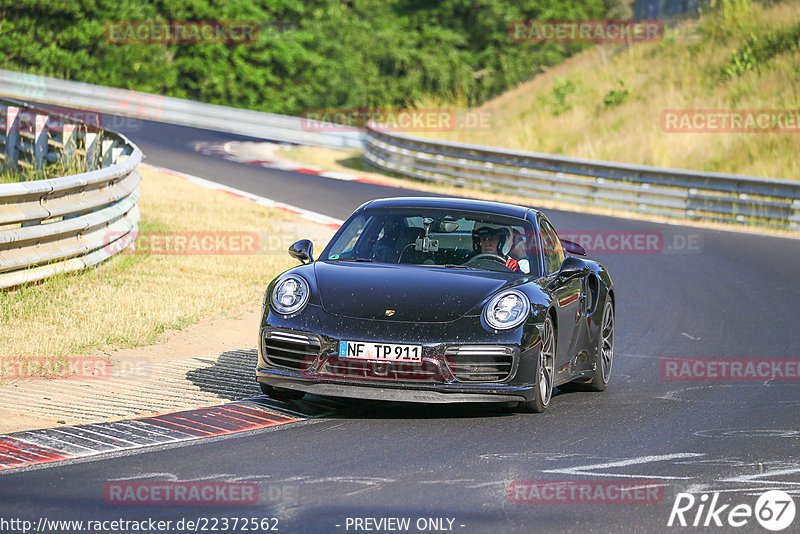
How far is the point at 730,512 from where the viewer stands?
5570mm

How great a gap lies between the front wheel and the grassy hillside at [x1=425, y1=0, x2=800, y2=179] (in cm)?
1806

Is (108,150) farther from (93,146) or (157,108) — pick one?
(157,108)

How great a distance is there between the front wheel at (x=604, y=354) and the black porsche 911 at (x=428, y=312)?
36 cm

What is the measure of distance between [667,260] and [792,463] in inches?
455

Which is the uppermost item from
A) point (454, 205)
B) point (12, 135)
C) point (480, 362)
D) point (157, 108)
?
point (454, 205)

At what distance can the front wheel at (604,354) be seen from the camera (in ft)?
30.3

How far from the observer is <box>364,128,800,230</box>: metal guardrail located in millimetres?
22844

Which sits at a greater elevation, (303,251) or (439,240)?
(439,240)

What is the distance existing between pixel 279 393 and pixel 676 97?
2799 cm
